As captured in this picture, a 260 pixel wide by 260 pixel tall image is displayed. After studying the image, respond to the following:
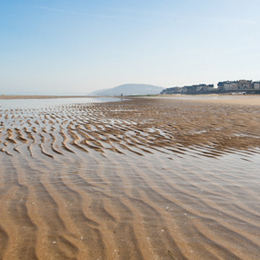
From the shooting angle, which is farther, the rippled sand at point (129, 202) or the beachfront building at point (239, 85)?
the beachfront building at point (239, 85)

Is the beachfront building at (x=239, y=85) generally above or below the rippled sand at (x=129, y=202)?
above

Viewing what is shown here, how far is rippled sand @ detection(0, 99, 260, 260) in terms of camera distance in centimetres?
249

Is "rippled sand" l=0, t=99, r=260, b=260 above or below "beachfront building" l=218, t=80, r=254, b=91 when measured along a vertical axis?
below

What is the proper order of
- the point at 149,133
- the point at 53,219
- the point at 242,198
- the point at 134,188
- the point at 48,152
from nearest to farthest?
the point at 53,219, the point at 242,198, the point at 134,188, the point at 48,152, the point at 149,133

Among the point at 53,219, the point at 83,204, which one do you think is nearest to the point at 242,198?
the point at 83,204

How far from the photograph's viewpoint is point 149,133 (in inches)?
375

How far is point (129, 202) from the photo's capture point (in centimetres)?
354

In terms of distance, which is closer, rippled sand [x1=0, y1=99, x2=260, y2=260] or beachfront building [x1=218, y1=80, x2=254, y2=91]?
rippled sand [x1=0, y1=99, x2=260, y2=260]

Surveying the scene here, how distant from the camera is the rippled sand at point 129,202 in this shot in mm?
2488

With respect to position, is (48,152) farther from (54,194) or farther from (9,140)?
Answer: (54,194)

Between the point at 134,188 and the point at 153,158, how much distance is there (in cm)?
198

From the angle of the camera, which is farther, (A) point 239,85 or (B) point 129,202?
(A) point 239,85

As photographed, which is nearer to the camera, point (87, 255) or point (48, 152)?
point (87, 255)

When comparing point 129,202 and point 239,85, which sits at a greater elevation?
point 239,85
